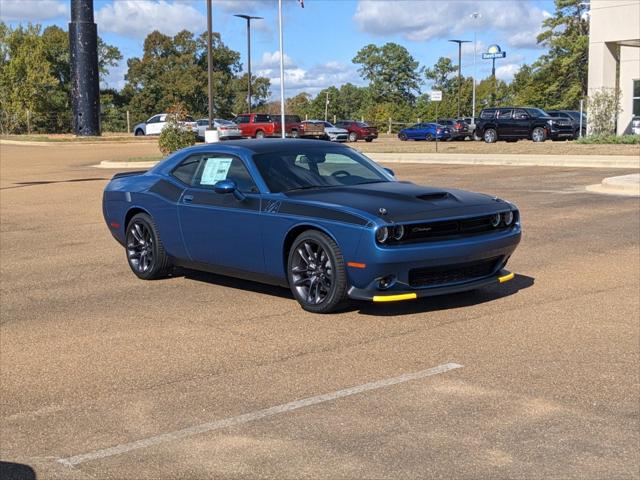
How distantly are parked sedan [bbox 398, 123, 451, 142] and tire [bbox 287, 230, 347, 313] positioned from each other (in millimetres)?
45106

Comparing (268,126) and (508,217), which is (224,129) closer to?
(268,126)

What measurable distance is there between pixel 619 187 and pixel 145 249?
1204cm

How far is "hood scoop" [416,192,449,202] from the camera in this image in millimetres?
7305

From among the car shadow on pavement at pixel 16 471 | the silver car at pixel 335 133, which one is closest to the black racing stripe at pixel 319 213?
the car shadow on pavement at pixel 16 471

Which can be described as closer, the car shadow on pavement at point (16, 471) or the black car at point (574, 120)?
the car shadow on pavement at point (16, 471)

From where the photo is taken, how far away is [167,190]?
28.2 feet

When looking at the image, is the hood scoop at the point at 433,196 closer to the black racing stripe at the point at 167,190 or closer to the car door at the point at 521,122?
the black racing stripe at the point at 167,190

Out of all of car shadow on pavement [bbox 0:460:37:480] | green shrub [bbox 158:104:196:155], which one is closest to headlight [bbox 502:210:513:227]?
car shadow on pavement [bbox 0:460:37:480]

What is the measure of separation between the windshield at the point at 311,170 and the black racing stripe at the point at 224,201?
21 cm

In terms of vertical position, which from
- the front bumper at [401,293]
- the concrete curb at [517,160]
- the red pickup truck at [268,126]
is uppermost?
the red pickup truck at [268,126]

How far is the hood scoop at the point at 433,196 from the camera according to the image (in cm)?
731

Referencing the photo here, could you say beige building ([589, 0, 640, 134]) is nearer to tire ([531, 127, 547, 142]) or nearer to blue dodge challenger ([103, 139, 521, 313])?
tire ([531, 127, 547, 142])

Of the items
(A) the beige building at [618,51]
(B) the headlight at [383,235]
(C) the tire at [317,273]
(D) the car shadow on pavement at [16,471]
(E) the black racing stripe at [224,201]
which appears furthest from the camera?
(A) the beige building at [618,51]

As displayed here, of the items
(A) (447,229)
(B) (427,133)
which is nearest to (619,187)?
(A) (447,229)
